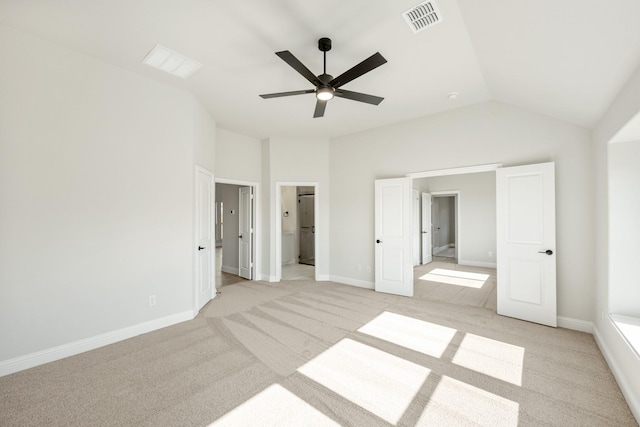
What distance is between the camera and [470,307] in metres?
4.01

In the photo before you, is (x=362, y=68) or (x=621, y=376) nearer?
(x=621, y=376)

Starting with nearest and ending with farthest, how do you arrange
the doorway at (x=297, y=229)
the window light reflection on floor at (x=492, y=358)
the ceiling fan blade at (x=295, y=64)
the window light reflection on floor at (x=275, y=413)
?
the window light reflection on floor at (x=275, y=413), the ceiling fan blade at (x=295, y=64), the window light reflection on floor at (x=492, y=358), the doorway at (x=297, y=229)

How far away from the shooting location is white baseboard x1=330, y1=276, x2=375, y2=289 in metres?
5.13

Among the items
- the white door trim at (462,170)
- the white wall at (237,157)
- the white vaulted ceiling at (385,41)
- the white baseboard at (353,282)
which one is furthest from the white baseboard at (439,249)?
the white wall at (237,157)

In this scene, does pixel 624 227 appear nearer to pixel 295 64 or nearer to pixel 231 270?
pixel 295 64

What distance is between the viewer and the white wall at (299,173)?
219 inches

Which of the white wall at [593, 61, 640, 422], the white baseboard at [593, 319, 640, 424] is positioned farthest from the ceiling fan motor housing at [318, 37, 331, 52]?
the white baseboard at [593, 319, 640, 424]

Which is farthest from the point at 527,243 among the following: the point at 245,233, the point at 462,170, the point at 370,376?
the point at 245,233

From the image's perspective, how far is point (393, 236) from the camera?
15.6ft

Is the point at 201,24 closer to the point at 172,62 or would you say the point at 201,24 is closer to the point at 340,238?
the point at 172,62

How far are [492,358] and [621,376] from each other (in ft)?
2.85

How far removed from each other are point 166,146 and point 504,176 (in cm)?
448

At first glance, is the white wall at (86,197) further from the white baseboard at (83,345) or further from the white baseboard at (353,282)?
the white baseboard at (353,282)

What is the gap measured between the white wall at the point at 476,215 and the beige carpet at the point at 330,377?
408 centimetres
